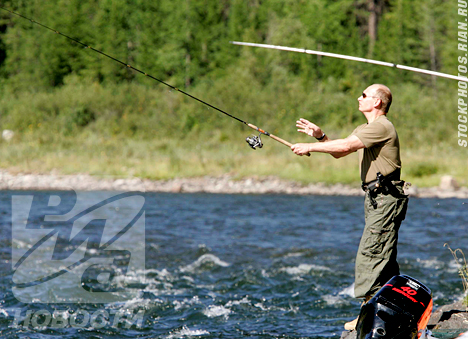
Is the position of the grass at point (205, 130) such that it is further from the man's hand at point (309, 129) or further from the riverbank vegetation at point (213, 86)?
the man's hand at point (309, 129)

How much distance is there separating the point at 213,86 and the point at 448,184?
1964 centimetres

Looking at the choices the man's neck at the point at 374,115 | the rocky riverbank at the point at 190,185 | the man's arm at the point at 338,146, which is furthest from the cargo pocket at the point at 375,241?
the rocky riverbank at the point at 190,185

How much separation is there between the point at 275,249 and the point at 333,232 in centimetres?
246

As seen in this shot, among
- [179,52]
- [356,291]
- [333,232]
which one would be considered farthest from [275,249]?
[179,52]

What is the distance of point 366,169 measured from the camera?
4.88 metres

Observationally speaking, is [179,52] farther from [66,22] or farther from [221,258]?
[221,258]

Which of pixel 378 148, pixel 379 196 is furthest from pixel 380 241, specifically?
pixel 378 148

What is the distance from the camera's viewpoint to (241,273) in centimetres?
991

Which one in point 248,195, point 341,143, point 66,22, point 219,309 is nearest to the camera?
point 341,143

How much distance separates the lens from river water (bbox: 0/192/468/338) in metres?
7.15

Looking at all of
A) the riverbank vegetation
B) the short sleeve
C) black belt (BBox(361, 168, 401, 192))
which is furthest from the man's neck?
the riverbank vegetation

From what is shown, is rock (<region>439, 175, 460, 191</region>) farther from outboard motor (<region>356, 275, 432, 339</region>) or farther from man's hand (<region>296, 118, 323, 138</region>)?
outboard motor (<region>356, 275, 432, 339</region>)

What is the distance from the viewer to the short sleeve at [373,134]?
460cm

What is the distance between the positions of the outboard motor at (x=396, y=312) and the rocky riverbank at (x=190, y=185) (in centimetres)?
1662
